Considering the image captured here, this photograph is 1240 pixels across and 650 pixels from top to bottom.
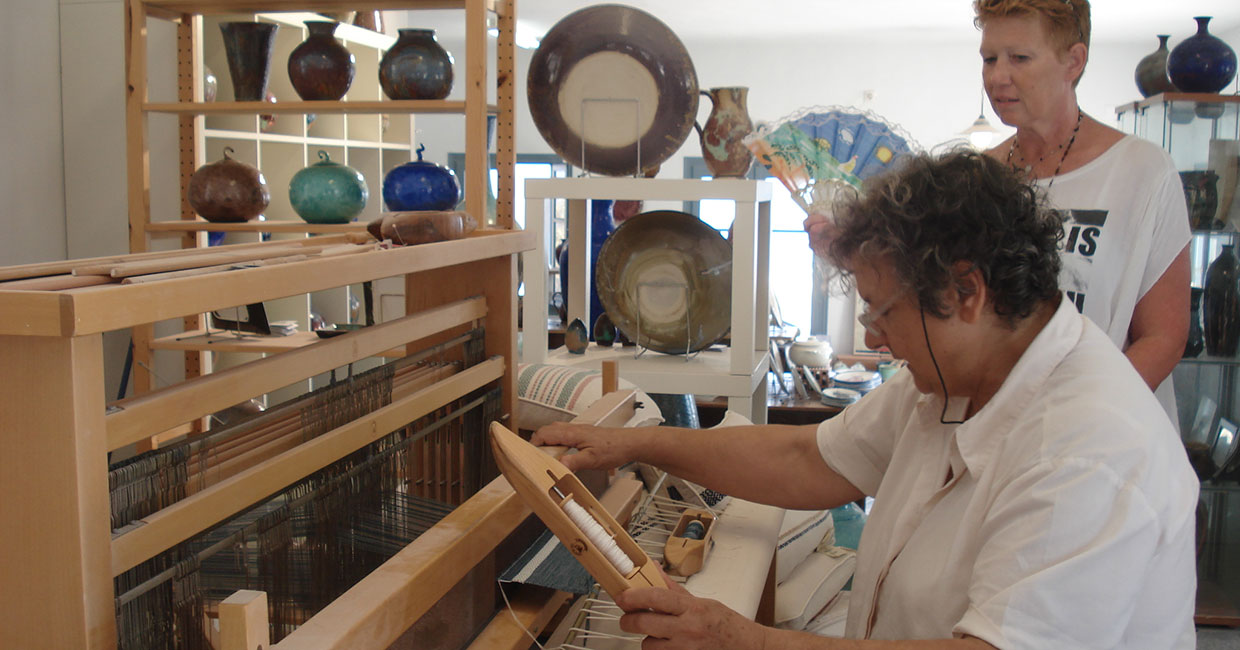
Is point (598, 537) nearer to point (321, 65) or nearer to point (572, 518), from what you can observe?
point (572, 518)

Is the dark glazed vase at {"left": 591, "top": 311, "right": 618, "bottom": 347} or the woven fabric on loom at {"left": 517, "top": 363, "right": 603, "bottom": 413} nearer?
the woven fabric on loom at {"left": 517, "top": 363, "right": 603, "bottom": 413}

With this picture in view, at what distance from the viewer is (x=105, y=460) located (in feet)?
2.24

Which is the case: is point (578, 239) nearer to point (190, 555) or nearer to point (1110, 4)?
point (190, 555)

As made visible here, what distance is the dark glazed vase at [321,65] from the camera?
2.89 m

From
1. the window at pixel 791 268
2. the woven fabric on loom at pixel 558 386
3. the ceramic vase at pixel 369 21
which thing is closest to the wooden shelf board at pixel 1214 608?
the woven fabric on loom at pixel 558 386

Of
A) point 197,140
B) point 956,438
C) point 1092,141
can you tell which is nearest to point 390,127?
point 197,140

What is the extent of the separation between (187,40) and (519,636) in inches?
99.5

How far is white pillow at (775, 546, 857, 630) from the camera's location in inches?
70.5

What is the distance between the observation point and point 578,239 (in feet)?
10.0

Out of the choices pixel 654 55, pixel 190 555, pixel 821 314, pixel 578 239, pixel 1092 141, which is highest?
pixel 654 55

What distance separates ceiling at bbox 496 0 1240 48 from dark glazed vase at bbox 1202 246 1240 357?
11.7 feet

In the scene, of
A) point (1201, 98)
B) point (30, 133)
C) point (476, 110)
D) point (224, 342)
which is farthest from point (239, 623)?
point (30, 133)

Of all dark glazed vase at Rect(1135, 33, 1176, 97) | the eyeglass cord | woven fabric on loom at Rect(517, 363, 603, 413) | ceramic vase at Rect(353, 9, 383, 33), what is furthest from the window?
the eyeglass cord

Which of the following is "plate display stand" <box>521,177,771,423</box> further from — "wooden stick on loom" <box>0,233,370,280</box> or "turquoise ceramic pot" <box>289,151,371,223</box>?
"wooden stick on loom" <box>0,233,370,280</box>
